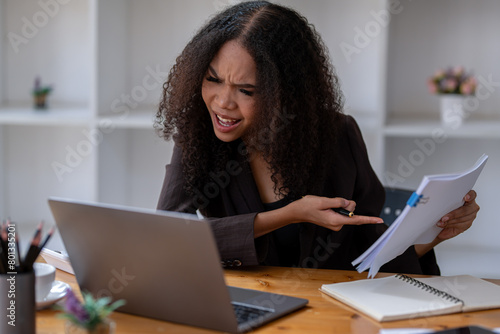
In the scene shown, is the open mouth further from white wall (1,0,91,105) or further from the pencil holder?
white wall (1,0,91,105)

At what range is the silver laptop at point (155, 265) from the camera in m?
1.00

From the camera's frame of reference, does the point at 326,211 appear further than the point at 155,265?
Yes

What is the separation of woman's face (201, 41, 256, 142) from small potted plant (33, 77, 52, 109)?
142cm

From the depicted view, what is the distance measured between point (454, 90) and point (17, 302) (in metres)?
1.94

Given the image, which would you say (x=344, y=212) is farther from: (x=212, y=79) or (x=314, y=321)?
(x=212, y=79)

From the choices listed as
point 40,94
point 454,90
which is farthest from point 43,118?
point 454,90

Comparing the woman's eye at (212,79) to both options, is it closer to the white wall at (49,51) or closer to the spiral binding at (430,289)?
the spiral binding at (430,289)

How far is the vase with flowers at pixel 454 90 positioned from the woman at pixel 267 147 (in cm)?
82

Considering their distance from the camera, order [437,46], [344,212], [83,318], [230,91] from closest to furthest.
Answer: [83,318] < [344,212] < [230,91] < [437,46]

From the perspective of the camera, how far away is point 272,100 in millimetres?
1564

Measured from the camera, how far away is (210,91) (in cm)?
160

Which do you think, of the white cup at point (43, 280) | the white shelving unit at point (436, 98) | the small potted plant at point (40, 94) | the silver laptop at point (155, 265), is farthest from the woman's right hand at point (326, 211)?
the small potted plant at point (40, 94)

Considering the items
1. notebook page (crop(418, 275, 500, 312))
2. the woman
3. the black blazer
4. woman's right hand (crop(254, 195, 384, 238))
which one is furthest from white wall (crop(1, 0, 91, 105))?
notebook page (crop(418, 275, 500, 312))

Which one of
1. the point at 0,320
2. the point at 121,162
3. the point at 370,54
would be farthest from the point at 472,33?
the point at 0,320
